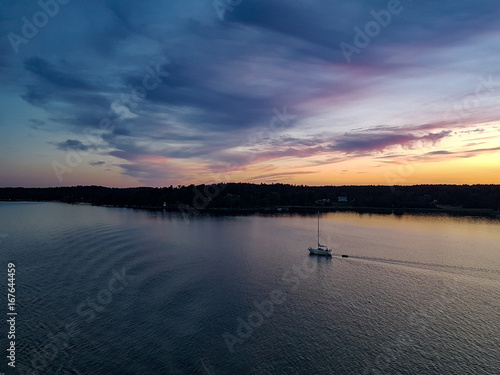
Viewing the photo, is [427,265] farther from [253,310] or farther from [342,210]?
[342,210]

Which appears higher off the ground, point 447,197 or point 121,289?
point 447,197

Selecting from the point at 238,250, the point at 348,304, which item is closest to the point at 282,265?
the point at 238,250

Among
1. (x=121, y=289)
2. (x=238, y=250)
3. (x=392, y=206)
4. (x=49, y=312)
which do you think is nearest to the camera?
(x=49, y=312)

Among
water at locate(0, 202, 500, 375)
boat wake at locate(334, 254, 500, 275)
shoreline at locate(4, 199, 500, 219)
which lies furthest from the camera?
shoreline at locate(4, 199, 500, 219)

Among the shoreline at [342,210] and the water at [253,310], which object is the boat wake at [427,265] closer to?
the water at [253,310]

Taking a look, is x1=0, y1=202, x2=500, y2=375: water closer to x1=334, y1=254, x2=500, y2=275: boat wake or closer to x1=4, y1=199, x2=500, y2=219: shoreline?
x1=334, y1=254, x2=500, y2=275: boat wake

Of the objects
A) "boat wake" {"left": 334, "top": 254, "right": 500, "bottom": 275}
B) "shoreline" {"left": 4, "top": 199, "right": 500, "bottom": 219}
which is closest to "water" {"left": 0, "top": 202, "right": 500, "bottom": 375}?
"boat wake" {"left": 334, "top": 254, "right": 500, "bottom": 275}

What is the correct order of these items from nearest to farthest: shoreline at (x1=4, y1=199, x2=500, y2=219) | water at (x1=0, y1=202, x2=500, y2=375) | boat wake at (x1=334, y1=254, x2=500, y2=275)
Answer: water at (x1=0, y1=202, x2=500, y2=375), boat wake at (x1=334, y1=254, x2=500, y2=275), shoreline at (x1=4, y1=199, x2=500, y2=219)

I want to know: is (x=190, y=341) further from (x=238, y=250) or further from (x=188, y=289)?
(x=238, y=250)
